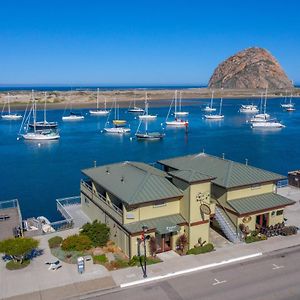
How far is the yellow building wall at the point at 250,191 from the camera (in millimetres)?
34719

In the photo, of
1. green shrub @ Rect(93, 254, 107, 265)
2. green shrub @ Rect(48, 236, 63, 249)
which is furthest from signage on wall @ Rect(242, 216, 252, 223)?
green shrub @ Rect(48, 236, 63, 249)

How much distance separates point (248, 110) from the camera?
194375 mm

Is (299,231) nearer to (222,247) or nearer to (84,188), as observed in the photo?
(222,247)

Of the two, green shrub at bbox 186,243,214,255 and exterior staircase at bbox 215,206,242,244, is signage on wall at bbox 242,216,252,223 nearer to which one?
exterior staircase at bbox 215,206,242,244

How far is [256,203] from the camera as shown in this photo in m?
34.8

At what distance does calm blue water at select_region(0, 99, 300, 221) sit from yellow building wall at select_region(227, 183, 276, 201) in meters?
22.9

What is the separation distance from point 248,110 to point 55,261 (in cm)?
17565

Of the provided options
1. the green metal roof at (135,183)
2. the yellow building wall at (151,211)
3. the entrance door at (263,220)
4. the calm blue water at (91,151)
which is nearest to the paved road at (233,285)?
the yellow building wall at (151,211)

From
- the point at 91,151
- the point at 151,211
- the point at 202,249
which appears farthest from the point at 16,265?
the point at 91,151

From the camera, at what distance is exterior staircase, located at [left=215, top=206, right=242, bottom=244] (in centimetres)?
3328

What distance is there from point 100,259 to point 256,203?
46.6 ft

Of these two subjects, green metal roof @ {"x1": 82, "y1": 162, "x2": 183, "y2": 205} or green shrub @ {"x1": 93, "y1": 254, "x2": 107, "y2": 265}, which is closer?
green shrub @ {"x1": 93, "y1": 254, "x2": 107, "y2": 265}

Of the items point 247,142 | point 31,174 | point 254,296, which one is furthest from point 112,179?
point 247,142

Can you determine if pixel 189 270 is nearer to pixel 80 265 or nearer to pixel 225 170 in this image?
pixel 80 265
